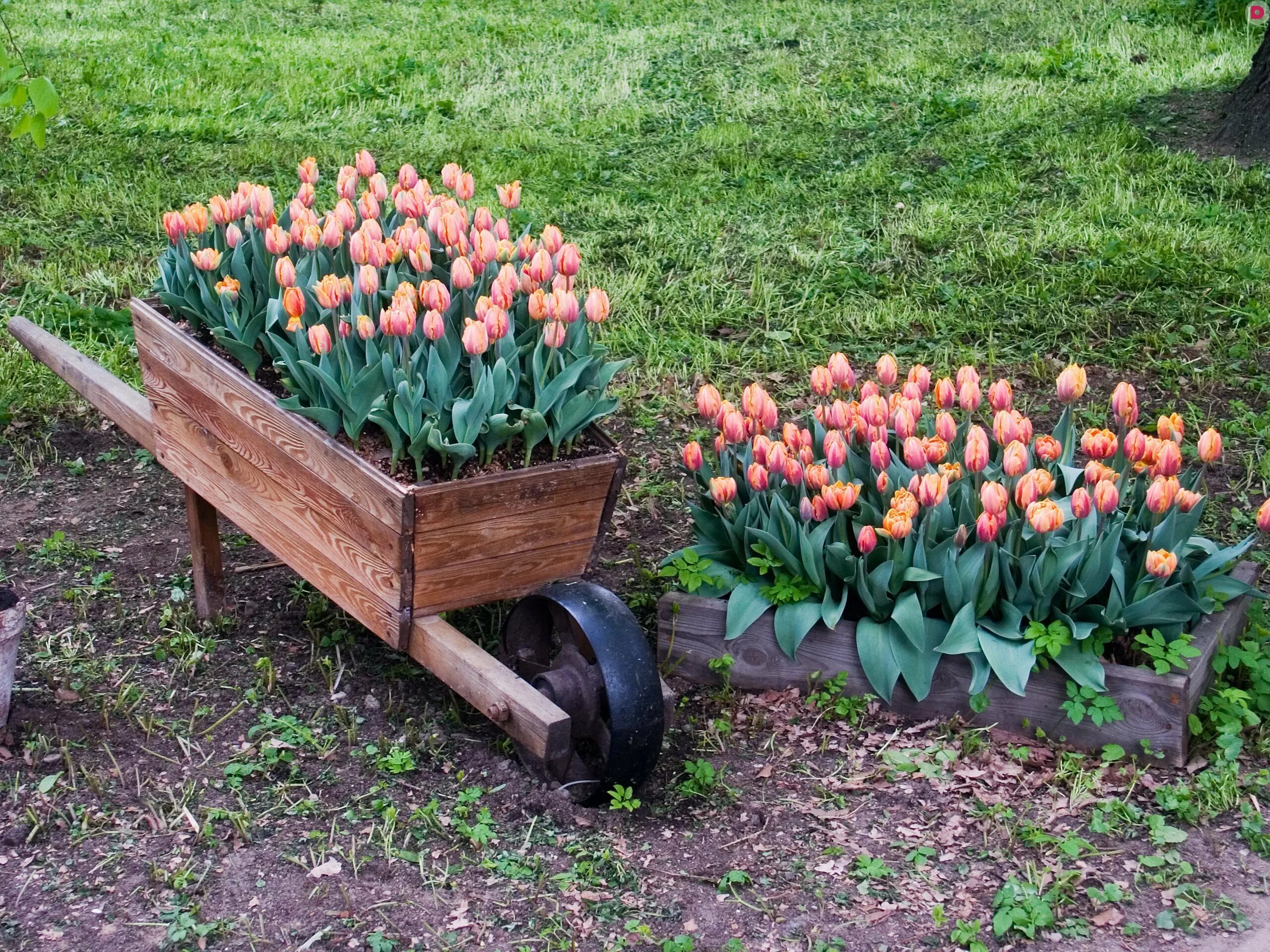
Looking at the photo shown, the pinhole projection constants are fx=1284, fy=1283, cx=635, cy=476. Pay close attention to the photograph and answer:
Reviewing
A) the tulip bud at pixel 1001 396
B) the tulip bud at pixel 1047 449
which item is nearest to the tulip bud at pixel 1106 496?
the tulip bud at pixel 1047 449

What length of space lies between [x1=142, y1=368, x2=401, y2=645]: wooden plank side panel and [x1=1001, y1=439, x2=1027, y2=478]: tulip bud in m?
1.44

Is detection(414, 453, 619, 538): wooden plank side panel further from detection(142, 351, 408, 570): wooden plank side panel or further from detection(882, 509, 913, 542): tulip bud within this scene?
detection(882, 509, 913, 542): tulip bud

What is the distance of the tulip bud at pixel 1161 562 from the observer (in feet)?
9.64

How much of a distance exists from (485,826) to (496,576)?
56 cm

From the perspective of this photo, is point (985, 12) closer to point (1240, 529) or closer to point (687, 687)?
point (1240, 529)

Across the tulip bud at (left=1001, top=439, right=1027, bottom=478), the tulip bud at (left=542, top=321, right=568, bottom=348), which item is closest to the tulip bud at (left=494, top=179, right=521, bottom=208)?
the tulip bud at (left=542, top=321, right=568, bottom=348)

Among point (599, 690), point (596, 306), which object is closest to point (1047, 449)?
point (596, 306)

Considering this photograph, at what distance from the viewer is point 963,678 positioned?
10.2 ft

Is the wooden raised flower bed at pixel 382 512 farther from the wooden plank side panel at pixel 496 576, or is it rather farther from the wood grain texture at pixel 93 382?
the wood grain texture at pixel 93 382

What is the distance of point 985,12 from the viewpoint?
37.4 ft

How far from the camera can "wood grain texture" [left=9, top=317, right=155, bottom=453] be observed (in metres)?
3.73

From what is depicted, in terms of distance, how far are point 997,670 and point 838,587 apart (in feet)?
1.47

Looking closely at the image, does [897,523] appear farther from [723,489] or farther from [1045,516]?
[723,489]

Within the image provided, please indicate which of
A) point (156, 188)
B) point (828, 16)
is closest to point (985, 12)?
point (828, 16)
